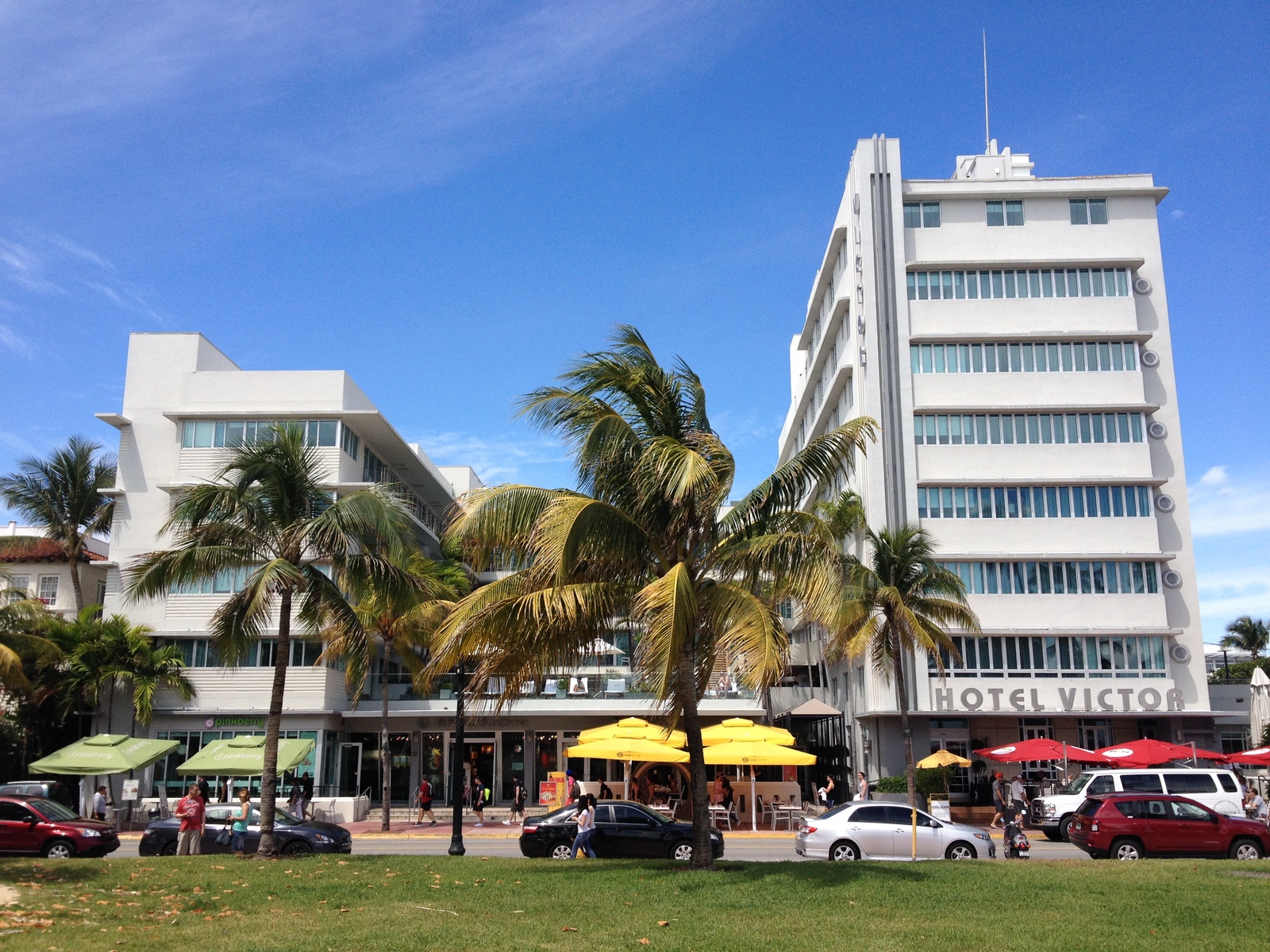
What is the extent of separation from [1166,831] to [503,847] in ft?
51.4

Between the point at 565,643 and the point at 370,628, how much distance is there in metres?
22.3

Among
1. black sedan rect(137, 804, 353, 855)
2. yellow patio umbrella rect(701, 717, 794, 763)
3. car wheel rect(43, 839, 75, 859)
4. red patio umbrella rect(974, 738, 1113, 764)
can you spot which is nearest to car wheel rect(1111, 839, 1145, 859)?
yellow patio umbrella rect(701, 717, 794, 763)

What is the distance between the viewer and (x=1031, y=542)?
1640 inches

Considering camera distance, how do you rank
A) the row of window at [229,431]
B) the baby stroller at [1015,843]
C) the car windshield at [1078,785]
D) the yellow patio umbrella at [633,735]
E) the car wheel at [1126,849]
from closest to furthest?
the car wheel at [1126,849], the baby stroller at [1015,843], the car windshield at [1078,785], the yellow patio umbrella at [633,735], the row of window at [229,431]

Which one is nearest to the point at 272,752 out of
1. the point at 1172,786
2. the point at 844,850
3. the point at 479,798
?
the point at 844,850

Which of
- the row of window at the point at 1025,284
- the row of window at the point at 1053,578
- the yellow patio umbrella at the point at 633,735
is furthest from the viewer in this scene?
the row of window at the point at 1025,284

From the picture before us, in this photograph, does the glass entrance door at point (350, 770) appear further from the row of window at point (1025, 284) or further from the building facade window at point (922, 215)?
the building facade window at point (922, 215)

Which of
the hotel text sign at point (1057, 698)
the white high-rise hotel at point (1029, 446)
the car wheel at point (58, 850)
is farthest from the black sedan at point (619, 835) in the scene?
the hotel text sign at point (1057, 698)

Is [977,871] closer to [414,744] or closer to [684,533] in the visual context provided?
[684,533]

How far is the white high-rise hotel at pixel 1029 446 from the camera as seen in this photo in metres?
40.9

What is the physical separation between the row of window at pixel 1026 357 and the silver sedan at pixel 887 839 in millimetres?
24542

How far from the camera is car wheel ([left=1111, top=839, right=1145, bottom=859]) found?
22047 mm

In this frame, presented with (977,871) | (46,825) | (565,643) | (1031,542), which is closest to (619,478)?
(565,643)

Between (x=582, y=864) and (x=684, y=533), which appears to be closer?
Answer: (x=684, y=533)
